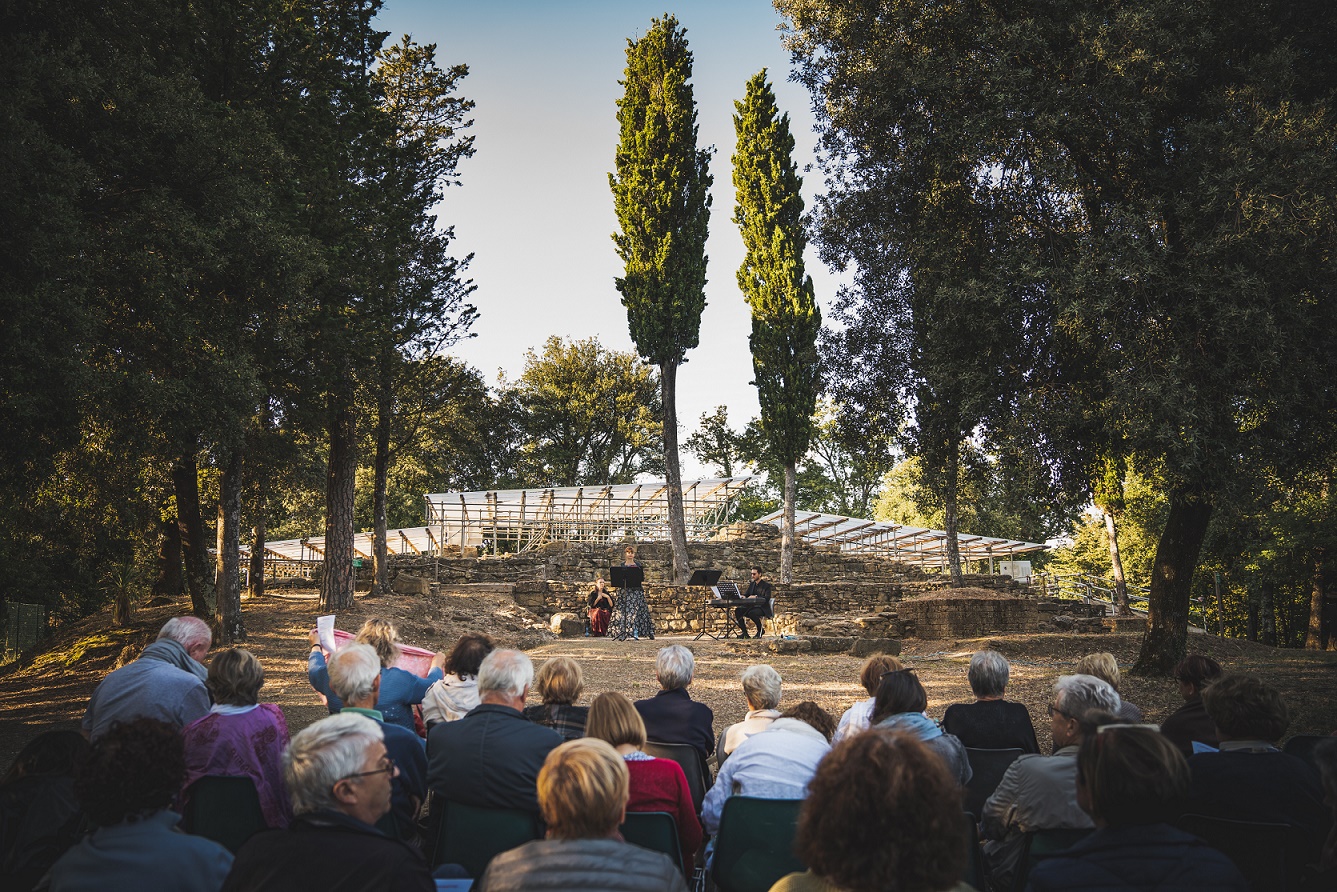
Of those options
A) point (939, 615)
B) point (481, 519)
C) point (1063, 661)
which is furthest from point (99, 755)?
point (481, 519)

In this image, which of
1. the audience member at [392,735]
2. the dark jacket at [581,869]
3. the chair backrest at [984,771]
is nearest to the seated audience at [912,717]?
the chair backrest at [984,771]

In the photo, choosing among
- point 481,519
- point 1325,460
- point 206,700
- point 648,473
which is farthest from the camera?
point 648,473

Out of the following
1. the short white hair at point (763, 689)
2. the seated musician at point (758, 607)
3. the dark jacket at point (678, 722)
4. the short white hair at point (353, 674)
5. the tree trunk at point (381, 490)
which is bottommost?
the seated musician at point (758, 607)

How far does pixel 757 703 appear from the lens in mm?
4160

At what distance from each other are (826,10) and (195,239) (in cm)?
880

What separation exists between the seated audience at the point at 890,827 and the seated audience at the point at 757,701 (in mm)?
2237

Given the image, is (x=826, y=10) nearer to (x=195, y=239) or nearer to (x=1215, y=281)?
(x=1215, y=281)

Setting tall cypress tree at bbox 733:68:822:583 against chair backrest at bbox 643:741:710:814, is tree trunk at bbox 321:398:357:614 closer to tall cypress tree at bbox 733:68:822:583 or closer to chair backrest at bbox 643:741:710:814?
tall cypress tree at bbox 733:68:822:583

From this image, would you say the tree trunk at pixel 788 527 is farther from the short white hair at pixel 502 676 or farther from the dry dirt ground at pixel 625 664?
the short white hair at pixel 502 676

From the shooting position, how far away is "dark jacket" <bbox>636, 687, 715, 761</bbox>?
415cm

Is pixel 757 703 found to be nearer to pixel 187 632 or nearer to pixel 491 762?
pixel 491 762

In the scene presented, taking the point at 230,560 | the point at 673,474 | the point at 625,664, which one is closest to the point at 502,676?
the point at 625,664

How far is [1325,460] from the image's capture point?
10.2 metres

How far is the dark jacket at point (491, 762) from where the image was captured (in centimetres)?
323
